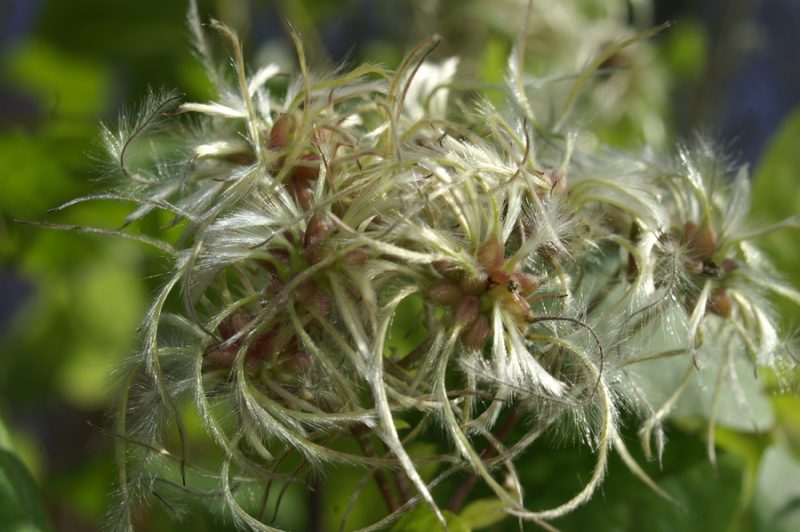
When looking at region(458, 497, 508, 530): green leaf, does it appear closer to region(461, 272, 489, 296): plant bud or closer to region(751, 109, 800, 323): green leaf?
region(461, 272, 489, 296): plant bud

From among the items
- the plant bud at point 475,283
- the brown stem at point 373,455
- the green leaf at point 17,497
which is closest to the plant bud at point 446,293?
the plant bud at point 475,283

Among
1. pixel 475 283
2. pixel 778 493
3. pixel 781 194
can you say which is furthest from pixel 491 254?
pixel 781 194

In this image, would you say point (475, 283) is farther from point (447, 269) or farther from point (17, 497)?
point (17, 497)

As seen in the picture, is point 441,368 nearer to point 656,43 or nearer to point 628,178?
point 628,178

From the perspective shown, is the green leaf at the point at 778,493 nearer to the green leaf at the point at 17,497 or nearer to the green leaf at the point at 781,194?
the green leaf at the point at 781,194

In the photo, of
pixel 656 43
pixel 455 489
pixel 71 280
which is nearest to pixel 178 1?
pixel 71 280

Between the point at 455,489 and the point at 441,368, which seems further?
the point at 455,489
